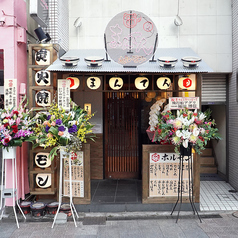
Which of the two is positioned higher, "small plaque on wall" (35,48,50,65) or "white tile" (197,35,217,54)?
"white tile" (197,35,217,54)

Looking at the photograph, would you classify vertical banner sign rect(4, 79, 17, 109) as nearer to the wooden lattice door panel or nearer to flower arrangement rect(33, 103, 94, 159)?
flower arrangement rect(33, 103, 94, 159)

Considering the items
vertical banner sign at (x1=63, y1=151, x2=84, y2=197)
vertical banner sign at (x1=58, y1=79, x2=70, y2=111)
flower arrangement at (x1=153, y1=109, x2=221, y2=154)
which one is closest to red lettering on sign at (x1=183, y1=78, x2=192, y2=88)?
flower arrangement at (x1=153, y1=109, x2=221, y2=154)

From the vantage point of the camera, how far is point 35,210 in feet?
21.4

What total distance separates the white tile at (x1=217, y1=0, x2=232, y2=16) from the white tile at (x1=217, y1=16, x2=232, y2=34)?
0.46 ft

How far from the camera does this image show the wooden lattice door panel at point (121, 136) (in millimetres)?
9609

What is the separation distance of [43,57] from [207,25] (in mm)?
5651

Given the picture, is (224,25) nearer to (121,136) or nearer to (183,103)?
(183,103)

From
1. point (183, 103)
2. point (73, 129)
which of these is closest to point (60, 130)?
point (73, 129)

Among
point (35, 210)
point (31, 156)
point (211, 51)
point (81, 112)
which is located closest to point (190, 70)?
point (211, 51)

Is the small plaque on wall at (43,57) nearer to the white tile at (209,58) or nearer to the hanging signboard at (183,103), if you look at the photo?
the hanging signboard at (183,103)

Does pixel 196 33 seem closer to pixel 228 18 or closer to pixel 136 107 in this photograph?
pixel 228 18

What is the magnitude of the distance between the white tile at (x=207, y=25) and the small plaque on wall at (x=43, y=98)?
559 cm

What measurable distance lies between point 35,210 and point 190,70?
218 inches

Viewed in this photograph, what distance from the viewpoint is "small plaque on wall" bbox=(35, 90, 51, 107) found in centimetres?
696
